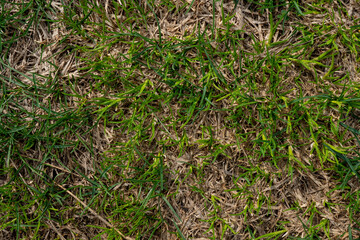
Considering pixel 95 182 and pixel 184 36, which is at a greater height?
pixel 184 36

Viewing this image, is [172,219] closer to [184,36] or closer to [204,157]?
[204,157]

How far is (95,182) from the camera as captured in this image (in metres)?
2.01

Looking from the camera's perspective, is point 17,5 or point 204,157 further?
point 17,5

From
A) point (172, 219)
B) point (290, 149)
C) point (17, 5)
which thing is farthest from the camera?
point (17, 5)

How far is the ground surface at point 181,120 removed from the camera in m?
1.86

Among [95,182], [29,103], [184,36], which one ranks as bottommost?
[95,182]

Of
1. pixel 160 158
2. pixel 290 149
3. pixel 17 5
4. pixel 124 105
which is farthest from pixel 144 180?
pixel 17 5

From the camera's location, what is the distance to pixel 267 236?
1882mm

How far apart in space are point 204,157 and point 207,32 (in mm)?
836

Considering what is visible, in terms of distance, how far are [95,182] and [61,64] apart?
34.3 inches

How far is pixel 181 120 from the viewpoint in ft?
6.35

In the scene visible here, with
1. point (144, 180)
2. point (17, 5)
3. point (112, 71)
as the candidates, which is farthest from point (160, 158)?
point (17, 5)

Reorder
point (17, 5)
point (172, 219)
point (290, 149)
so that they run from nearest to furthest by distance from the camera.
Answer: point (290, 149)
point (172, 219)
point (17, 5)

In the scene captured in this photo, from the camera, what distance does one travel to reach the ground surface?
1861mm
